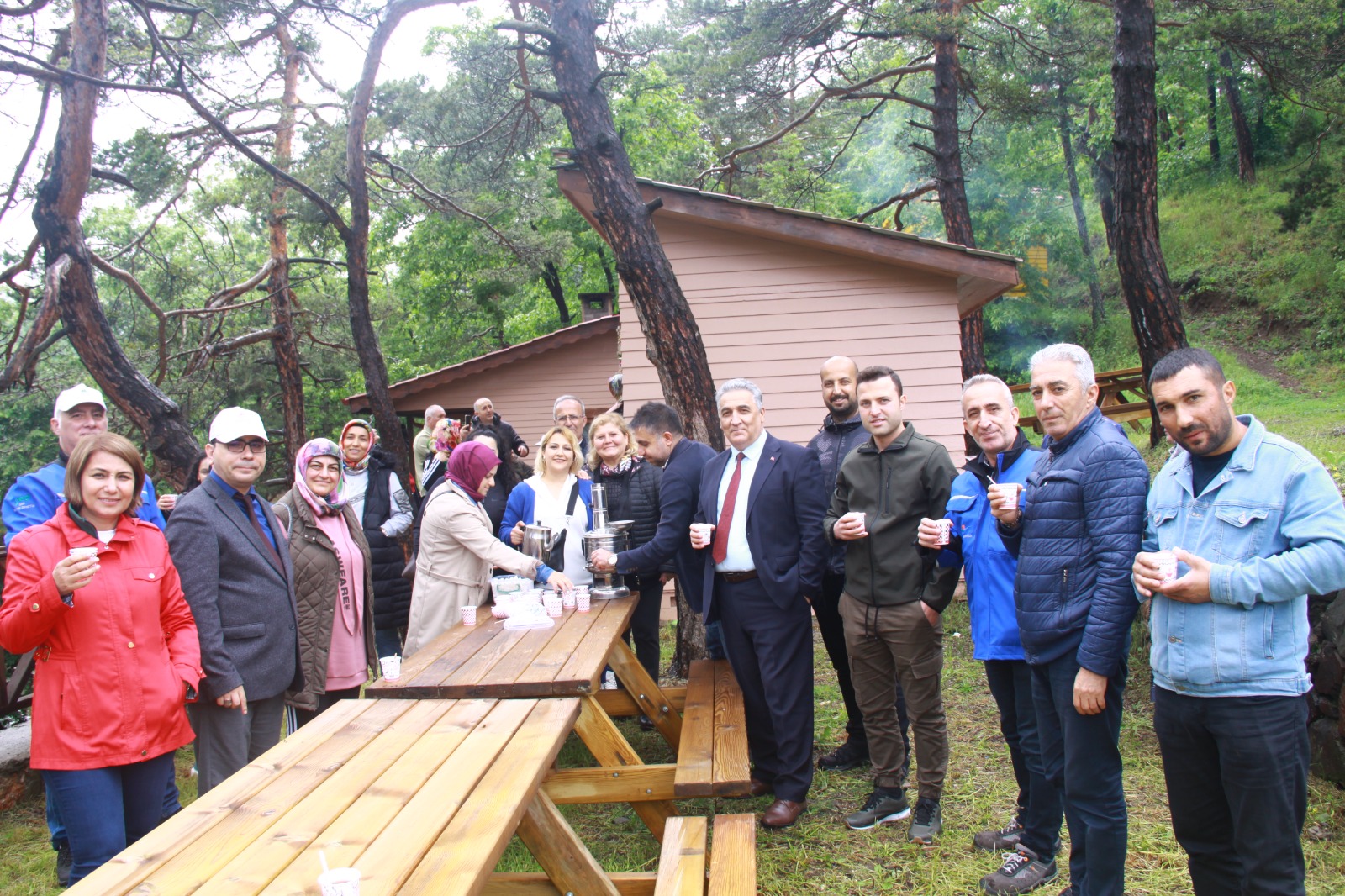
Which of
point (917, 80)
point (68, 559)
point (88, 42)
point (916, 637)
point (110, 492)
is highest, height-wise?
point (917, 80)

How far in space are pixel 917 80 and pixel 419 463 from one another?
18.0 meters

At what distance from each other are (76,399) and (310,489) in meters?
0.99

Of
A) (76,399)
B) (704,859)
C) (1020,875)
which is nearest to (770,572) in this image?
(704,859)

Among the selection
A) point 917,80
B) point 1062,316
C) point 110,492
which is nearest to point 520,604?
point 110,492

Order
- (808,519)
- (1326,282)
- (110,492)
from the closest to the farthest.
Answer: (110,492), (808,519), (1326,282)

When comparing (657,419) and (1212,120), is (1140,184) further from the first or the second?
(1212,120)

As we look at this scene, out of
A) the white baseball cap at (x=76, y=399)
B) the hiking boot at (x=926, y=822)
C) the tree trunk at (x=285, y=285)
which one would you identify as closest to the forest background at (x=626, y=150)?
the tree trunk at (x=285, y=285)

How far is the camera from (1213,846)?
101 inches

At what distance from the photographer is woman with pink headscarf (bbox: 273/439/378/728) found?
387 centimetres

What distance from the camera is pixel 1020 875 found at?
335 centimetres

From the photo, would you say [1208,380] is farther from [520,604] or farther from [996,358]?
[996,358]

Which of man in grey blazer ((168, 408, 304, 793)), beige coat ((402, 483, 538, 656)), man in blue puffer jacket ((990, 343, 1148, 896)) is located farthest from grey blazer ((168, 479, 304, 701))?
man in blue puffer jacket ((990, 343, 1148, 896))

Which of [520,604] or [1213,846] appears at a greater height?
[520,604]

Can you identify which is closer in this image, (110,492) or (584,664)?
(110,492)
